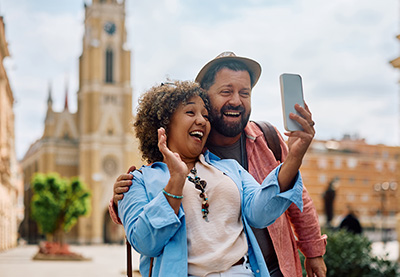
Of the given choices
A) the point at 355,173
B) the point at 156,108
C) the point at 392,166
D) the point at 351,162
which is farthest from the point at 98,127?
the point at 156,108

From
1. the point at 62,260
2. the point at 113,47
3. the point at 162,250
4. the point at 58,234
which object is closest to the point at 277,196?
the point at 162,250

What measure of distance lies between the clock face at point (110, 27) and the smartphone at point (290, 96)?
54558 millimetres

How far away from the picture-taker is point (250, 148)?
2625 mm

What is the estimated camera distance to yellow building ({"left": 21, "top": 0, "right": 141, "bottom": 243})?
164 feet

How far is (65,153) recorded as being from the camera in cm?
5231

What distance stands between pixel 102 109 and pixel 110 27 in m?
8.84

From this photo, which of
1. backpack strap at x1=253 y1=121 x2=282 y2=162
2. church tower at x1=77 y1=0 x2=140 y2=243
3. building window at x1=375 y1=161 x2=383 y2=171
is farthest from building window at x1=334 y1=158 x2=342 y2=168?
backpack strap at x1=253 y1=121 x2=282 y2=162

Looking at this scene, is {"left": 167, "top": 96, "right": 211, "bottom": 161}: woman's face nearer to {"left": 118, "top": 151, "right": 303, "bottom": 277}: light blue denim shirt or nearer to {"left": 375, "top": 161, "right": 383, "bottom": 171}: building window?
{"left": 118, "top": 151, "right": 303, "bottom": 277}: light blue denim shirt

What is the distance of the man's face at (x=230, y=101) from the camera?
2.46 metres

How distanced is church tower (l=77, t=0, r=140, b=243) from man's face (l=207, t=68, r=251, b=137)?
47578 millimetres

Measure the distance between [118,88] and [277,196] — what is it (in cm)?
5207

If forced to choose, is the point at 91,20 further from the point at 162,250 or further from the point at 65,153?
the point at 162,250

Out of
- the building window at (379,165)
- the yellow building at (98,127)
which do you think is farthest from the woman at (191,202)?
the building window at (379,165)

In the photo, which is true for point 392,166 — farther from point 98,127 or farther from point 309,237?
point 309,237
